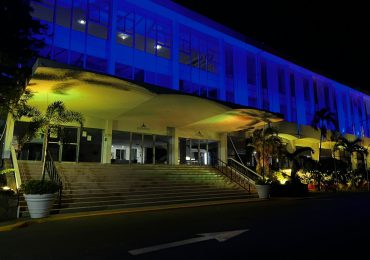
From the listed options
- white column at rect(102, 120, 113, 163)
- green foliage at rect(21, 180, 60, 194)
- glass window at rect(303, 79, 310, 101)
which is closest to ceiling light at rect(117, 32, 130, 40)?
white column at rect(102, 120, 113, 163)

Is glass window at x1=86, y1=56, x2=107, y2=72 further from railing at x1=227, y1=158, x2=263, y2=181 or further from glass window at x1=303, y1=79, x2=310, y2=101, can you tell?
glass window at x1=303, y1=79, x2=310, y2=101

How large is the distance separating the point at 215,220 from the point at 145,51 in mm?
18335

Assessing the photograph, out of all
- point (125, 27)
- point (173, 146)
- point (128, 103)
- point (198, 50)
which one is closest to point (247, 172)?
point (173, 146)

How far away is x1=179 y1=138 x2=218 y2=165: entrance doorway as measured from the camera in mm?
25938

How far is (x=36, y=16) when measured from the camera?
2036 cm

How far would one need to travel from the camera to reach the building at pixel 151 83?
16094 mm

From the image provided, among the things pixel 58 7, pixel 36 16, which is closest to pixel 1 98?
pixel 36 16

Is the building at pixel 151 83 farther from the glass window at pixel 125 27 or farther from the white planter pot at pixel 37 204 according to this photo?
the white planter pot at pixel 37 204

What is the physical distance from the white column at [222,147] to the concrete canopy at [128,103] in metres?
3.09

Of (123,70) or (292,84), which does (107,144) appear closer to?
(123,70)

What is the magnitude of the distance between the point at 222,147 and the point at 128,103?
12813mm

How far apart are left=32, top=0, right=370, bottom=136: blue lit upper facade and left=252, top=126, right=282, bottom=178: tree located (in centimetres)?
653

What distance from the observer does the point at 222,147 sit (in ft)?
91.1

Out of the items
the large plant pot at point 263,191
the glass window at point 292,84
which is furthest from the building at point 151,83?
the large plant pot at point 263,191
